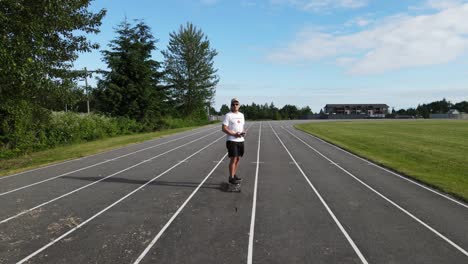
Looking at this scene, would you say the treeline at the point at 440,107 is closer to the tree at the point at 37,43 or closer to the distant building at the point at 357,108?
the distant building at the point at 357,108

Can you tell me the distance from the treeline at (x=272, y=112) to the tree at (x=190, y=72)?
51.7 meters

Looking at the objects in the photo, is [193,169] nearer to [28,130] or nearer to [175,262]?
[175,262]

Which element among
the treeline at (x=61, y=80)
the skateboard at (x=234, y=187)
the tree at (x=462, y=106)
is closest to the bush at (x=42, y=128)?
the treeline at (x=61, y=80)

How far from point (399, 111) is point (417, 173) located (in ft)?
529

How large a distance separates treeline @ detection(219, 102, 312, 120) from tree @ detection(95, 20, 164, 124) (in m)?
77.3

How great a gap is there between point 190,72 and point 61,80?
46183 millimetres

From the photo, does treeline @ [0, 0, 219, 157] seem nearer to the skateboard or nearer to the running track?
the running track

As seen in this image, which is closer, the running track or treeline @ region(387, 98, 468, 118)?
the running track

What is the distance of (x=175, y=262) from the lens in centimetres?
415

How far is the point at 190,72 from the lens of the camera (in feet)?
197

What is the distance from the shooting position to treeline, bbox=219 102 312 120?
11644cm

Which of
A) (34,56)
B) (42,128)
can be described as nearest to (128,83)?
(42,128)

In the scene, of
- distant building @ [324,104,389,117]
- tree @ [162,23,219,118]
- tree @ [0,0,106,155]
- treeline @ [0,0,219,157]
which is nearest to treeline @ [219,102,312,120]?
distant building @ [324,104,389,117]

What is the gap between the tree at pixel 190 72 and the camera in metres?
59.5
